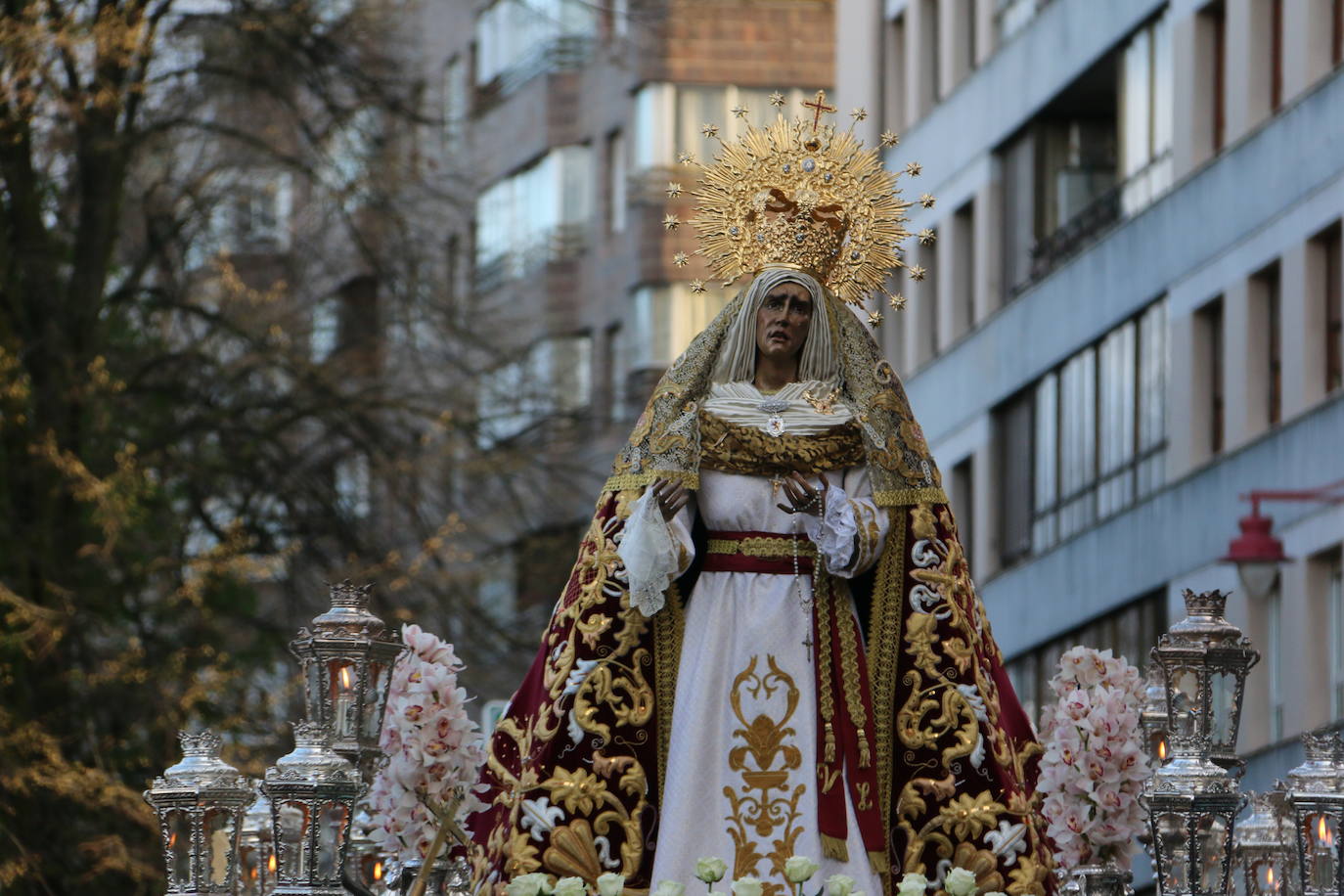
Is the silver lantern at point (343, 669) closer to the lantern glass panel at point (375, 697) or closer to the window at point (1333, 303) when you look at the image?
the lantern glass panel at point (375, 697)

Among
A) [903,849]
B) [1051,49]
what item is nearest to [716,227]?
[903,849]

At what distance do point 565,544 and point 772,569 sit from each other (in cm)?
1754

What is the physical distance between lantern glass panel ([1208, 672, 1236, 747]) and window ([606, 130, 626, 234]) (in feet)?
126

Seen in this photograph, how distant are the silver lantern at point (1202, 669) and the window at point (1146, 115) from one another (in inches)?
857

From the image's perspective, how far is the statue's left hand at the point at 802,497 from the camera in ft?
49.3

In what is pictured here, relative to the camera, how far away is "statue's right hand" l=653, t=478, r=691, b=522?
1495cm

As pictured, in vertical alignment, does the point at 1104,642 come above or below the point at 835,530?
above

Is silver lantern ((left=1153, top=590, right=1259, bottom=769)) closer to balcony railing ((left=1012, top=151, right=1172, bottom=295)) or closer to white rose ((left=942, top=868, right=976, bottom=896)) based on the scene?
white rose ((left=942, top=868, right=976, bottom=896))

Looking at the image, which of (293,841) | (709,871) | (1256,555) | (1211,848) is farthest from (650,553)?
(1256,555)

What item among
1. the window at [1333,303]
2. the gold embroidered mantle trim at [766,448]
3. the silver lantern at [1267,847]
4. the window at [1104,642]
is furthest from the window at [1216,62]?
the gold embroidered mantle trim at [766,448]

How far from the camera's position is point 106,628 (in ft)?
90.0

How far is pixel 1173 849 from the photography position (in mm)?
15320

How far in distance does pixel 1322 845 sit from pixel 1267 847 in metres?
1.89

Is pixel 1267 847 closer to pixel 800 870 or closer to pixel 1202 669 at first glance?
pixel 1202 669
